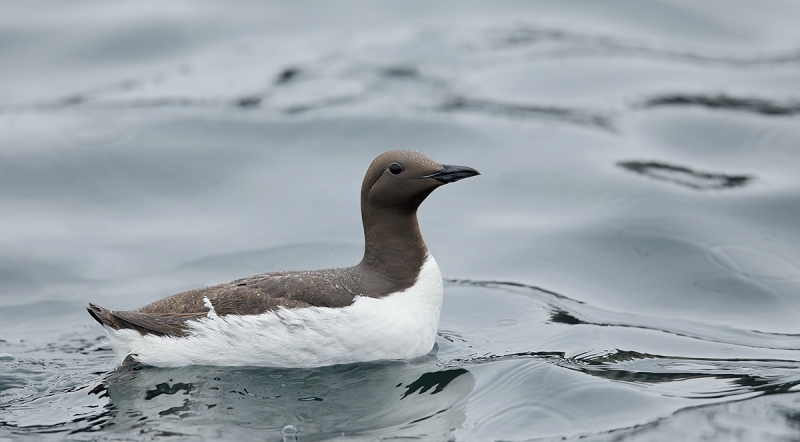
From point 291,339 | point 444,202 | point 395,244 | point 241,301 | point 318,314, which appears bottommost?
point 291,339

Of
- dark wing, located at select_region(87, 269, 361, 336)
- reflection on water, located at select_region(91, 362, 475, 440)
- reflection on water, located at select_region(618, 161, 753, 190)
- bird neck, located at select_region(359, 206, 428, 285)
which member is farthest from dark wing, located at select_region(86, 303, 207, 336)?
reflection on water, located at select_region(618, 161, 753, 190)

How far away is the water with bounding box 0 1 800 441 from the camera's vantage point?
7207 mm

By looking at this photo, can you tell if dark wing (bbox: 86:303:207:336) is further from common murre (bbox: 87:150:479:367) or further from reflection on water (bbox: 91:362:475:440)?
reflection on water (bbox: 91:362:475:440)

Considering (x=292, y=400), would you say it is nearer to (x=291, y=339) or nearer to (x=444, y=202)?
(x=291, y=339)

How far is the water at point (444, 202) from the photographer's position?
7.21 metres

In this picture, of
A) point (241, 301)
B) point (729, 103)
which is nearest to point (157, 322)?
→ point (241, 301)

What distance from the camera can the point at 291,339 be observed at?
7.57 m

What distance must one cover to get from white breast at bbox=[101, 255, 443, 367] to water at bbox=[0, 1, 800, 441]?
5.7 inches

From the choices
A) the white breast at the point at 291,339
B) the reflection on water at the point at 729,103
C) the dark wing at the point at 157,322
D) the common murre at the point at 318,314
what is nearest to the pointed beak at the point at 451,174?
the common murre at the point at 318,314

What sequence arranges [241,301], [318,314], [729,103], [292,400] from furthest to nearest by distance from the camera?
[729,103] < [241,301] < [318,314] < [292,400]

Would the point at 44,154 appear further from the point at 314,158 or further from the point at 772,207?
the point at 772,207

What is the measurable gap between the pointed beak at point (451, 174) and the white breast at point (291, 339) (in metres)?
1.08

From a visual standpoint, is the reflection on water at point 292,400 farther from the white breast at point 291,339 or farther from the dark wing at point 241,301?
the dark wing at point 241,301

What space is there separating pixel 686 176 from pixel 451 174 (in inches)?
222
